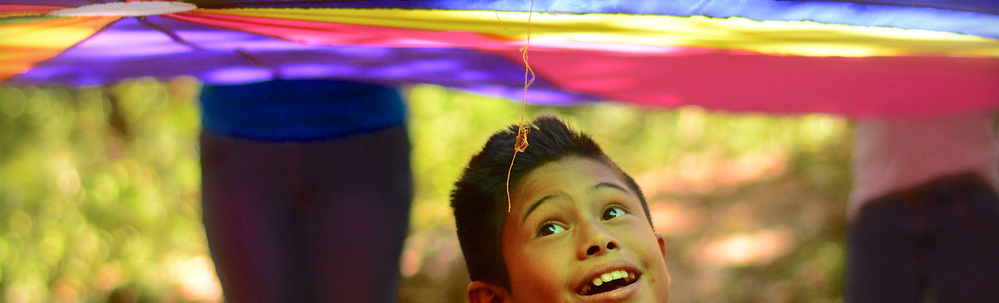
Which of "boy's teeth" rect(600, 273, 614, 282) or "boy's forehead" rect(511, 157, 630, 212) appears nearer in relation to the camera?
"boy's teeth" rect(600, 273, 614, 282)

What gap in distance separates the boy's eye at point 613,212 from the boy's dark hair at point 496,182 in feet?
0.34

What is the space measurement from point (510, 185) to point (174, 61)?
613 mm

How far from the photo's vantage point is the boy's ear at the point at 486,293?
1.34m

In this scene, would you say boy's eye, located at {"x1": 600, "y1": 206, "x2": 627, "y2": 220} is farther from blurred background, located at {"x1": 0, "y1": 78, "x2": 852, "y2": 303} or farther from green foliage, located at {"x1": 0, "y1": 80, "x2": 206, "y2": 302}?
green foliage, located at {"x1": 0, "y1": 80, "x2": 206, "y2": 302}

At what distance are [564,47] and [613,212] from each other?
0.33 m

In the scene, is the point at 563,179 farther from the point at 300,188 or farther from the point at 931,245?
the point at 931,245

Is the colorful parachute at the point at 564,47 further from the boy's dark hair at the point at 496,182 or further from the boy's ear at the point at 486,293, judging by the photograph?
the boy's ear at the point at 486,293

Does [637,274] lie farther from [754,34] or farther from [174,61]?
[174,61]

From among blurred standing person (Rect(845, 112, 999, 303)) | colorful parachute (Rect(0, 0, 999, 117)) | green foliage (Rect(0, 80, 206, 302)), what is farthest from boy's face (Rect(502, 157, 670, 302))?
green foliage (Rect(0, 80, 206, 302))

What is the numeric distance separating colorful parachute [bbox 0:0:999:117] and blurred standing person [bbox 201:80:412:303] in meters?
0.05

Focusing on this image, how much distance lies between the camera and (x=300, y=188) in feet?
4.91

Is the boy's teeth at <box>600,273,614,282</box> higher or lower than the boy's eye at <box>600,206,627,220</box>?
lower

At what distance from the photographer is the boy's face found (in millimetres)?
1220

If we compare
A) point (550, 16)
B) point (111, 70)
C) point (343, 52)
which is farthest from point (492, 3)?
point (111, 70)
